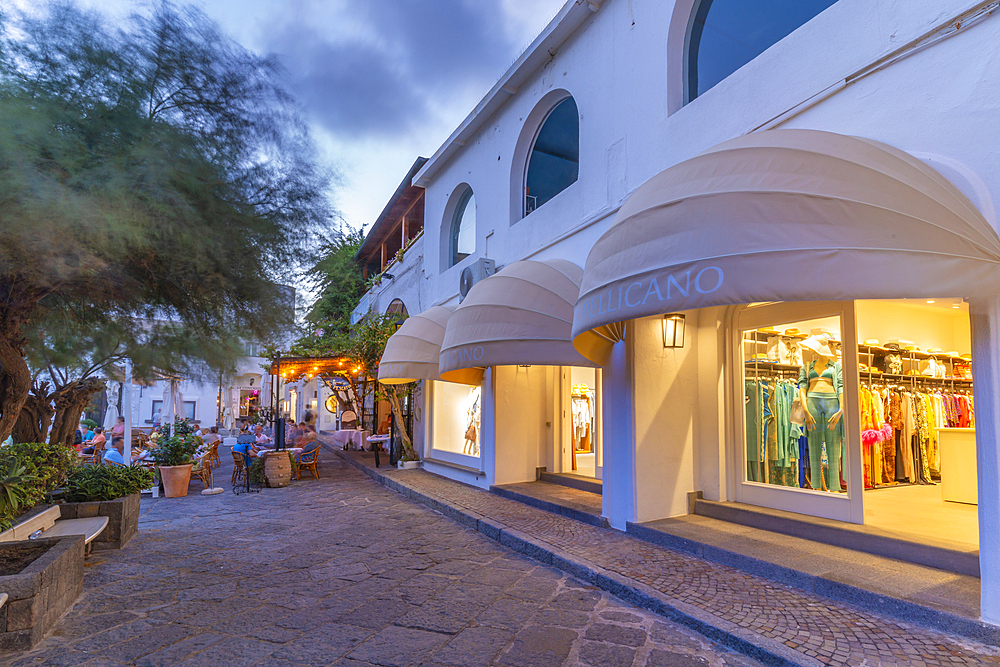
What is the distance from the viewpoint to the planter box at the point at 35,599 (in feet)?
12.4

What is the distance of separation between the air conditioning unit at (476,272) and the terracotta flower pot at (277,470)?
215 inches

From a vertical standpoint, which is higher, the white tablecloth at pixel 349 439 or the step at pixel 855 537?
the step at pixel 855 537

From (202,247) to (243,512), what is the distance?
667 cm

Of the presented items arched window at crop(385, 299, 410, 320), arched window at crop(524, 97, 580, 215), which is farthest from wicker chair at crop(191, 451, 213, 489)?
arched window at crop(524, 97, 580, 215)

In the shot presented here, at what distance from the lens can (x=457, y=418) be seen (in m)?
12.0

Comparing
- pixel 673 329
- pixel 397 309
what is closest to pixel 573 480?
pixel 673 329

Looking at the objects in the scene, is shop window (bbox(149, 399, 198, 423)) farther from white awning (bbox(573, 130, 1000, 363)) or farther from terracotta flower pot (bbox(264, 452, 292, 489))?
white awning (bbox(573, 130, 1000, 363))

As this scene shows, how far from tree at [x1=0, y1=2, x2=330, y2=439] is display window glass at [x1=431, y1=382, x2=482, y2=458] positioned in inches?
271

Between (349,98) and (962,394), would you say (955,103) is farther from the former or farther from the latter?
(962,394)

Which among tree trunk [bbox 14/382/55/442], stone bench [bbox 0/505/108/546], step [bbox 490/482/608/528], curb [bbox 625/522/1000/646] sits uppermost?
tree trunk [bbox 14/382/55/442]

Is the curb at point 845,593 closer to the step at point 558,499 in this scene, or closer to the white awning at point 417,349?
the step at point 558,499

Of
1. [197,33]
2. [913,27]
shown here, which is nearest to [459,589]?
[197,33]

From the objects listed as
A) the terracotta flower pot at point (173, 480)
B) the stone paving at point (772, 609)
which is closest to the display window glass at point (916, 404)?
the stone paving at point (772, 609)

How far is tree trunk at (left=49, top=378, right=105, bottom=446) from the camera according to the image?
6750 millimetres
